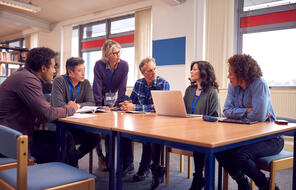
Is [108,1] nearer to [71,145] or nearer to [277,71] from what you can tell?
[277,71]

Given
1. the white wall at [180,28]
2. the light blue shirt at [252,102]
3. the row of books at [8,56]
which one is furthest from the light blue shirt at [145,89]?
the row of books at [8,56]

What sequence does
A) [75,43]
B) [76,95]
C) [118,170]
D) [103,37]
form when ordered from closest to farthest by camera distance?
1. [118,170]
2. [76,95]
3. [103,37]
4. [75,43]

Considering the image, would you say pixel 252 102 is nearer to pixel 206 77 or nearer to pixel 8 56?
pixel 206 77

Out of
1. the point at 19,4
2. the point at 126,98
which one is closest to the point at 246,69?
the point at 126,98

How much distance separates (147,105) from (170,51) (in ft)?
9.06

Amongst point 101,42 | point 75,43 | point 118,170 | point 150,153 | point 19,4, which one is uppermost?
point 19,4

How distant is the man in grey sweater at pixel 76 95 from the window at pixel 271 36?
2.68 metres

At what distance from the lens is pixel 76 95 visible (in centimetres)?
251

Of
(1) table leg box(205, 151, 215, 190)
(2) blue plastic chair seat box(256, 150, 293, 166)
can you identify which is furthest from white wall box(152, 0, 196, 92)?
(1) table leg box(205, 151, 215, 190)

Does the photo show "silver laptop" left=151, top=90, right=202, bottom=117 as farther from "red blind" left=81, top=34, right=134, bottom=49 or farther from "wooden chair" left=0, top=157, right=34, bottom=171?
"red blind" left=81, top=34, right=134, bottom=49

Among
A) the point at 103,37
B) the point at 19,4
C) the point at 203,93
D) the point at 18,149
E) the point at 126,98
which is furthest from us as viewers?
the point at 103,37

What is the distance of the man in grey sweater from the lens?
231cm

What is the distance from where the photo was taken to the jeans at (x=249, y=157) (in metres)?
1.56

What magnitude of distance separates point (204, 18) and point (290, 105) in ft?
6.94
